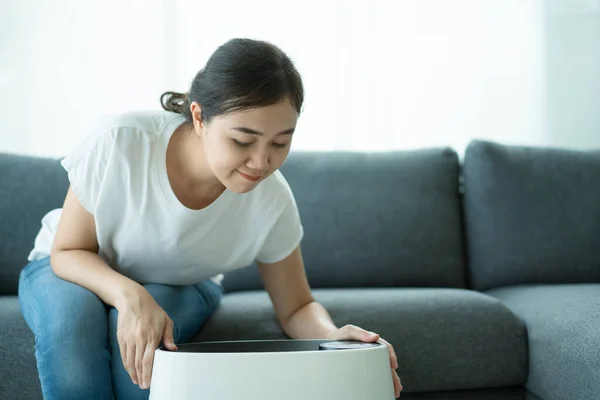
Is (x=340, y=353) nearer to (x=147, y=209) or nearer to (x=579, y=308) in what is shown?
(x=147, y=209)

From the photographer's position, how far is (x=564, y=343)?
4.62 ft

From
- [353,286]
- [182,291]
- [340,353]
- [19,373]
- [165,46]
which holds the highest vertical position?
[165,46]

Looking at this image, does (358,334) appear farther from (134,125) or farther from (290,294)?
(134,125)

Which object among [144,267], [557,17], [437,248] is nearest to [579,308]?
[437,248]

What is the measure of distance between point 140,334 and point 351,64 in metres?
1.77

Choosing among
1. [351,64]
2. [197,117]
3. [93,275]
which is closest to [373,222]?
[351,64]

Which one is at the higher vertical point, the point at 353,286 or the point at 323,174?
the point at 323,174

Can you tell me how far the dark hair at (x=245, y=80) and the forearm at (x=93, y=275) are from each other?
324mm

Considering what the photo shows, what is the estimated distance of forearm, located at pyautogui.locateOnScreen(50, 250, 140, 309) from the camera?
1.17 m

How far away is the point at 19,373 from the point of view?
138cm

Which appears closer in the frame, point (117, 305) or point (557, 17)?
point (117, 305)

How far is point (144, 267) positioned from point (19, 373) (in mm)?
327

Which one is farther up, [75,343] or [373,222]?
[75,343]

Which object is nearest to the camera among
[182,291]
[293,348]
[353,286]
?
[293,348]
